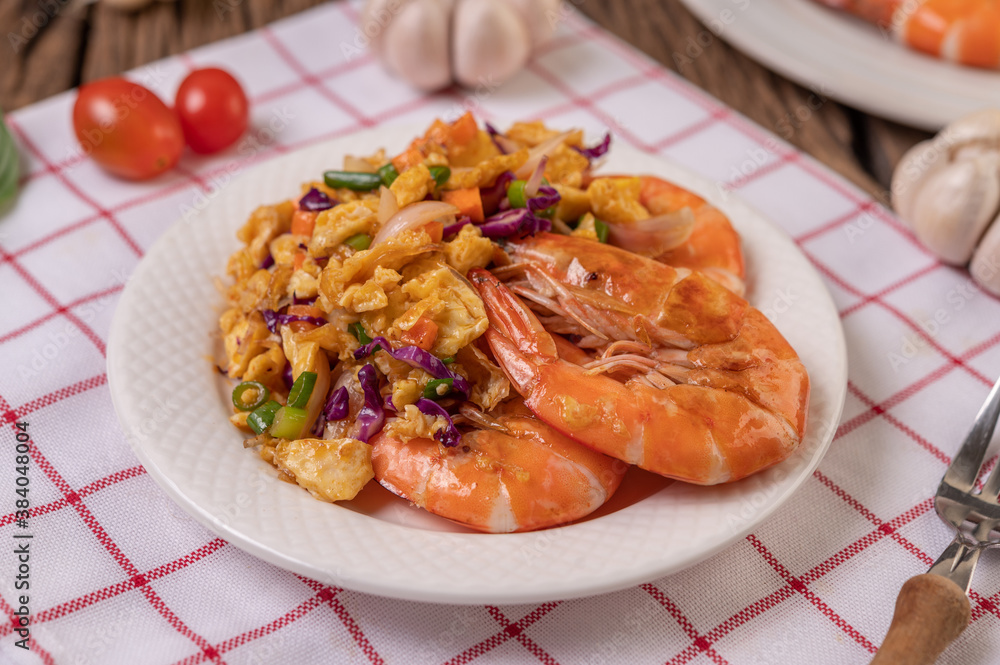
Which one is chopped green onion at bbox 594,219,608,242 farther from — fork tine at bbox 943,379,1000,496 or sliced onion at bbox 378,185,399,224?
fork tine at bbox 943,379,1000,496

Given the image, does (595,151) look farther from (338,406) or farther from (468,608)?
(468,608)

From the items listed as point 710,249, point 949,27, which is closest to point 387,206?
point 710,249

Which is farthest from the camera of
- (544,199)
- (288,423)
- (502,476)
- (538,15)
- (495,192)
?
(538,15)

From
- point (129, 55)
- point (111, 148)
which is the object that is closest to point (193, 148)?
point (111, 148)

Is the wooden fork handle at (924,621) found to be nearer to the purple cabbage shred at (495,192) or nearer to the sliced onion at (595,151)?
the purple cabbage shred at (495,192)

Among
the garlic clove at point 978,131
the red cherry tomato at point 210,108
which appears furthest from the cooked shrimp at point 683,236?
the red cherry tomato at point 210,108

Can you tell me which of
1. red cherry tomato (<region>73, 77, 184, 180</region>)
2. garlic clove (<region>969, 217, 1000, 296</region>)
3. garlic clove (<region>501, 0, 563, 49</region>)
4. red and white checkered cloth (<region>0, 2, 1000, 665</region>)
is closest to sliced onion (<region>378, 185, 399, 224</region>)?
red and white checkered cloth (<region>0, 2, 1000, 665</region>)
